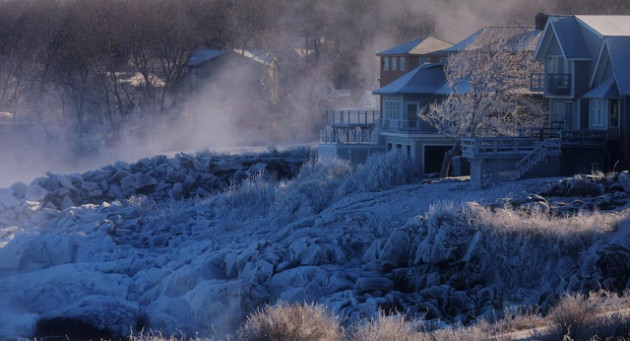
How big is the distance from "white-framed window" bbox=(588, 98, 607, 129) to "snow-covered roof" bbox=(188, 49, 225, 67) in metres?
38.9

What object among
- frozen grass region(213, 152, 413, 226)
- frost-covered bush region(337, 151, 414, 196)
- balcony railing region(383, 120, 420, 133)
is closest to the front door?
balcony railing region(383, 120, 420, 133)

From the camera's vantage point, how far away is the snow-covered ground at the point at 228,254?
1870 cm

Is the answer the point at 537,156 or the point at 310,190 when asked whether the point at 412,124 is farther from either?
the point at 537,156

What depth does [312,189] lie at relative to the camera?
30.2 meters

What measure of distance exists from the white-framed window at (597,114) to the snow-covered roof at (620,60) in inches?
48.6

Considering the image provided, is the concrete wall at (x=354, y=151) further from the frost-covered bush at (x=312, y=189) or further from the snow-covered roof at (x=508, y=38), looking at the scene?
the snow-covered roof at (x=508, y=38)

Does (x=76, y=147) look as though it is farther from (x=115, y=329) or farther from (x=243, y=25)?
(x=115, y=329)

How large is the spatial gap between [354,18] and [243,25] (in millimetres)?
14908

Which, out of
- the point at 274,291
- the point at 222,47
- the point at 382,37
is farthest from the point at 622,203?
the point at 382,37

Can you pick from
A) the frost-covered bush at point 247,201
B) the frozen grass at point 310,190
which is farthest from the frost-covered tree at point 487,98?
the frost-covered bush at point 247,201

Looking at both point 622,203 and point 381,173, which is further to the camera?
point 381,173

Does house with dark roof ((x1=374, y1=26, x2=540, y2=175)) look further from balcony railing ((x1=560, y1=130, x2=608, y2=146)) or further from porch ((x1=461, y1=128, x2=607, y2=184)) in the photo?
balcony railing ((x1=560, y1=130, x2=608, y2=146))

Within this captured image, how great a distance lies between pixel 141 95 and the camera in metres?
62.7

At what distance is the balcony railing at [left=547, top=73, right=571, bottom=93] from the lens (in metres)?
30.9
